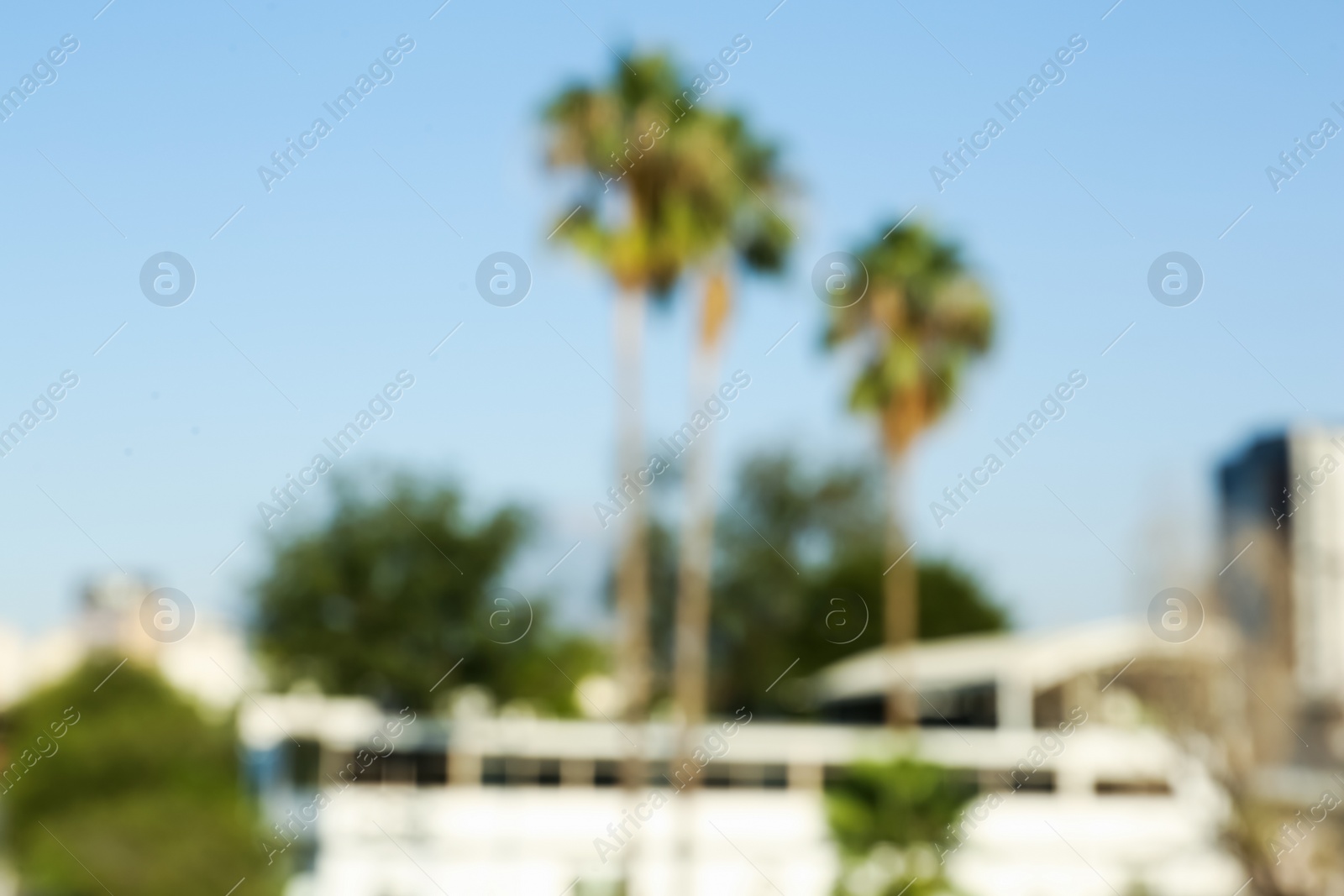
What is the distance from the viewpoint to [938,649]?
49.2m

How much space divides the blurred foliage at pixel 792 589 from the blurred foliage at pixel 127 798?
33.0m

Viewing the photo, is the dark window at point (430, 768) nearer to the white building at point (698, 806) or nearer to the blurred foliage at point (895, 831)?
the white building at point (698, 806)

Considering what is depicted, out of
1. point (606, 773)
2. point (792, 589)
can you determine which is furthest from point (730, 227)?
point (792, 589)

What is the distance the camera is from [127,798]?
2081 centimetres

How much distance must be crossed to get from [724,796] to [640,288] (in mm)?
11007

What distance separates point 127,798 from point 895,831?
40.9ft

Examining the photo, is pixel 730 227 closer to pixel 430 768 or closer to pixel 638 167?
pixel 638 167

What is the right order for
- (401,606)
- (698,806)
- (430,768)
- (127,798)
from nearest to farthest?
(127,798) < (698,806) < (430,768) < (401,606)

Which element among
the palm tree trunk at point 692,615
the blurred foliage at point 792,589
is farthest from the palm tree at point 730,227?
the blurred foliage at point 792,589

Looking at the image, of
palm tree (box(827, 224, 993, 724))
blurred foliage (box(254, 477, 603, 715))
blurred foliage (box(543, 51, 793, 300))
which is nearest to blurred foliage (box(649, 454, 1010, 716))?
blurred foliage (box(254, 477, 603, 715))

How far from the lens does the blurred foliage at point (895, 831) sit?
23891 mm

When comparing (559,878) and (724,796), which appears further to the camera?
(724,796)

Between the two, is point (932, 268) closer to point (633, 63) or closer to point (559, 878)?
point (633, 63)

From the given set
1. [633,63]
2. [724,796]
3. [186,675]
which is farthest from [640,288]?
[186,675]
